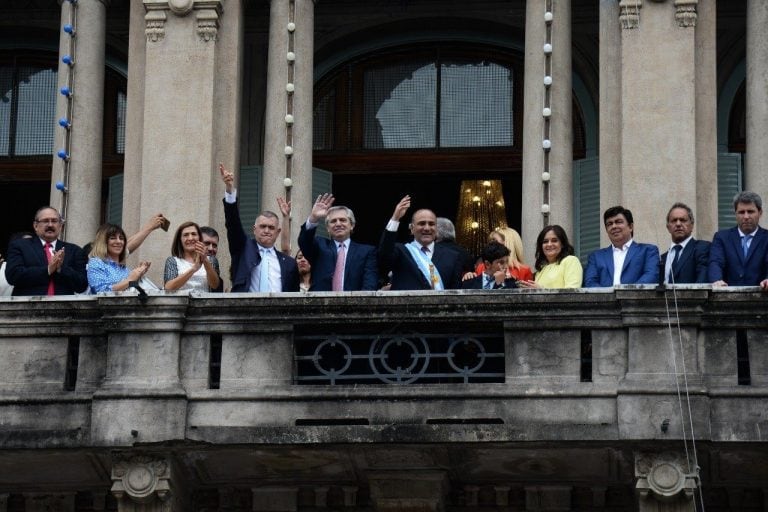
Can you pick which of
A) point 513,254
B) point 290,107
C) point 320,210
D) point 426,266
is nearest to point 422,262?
point 426,266

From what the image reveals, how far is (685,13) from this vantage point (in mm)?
31625

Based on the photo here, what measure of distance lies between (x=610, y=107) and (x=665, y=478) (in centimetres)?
881

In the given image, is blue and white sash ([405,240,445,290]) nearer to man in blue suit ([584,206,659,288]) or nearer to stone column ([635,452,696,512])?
man in blue suit ([584,206,659,288])

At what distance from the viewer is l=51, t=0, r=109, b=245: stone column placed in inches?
1280

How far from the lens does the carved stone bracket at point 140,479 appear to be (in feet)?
80.3

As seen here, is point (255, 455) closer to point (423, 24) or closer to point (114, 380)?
point (114, 380)

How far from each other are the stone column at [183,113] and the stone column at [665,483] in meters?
9.37

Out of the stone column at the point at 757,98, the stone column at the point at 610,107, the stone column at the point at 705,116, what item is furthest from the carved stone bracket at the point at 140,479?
the stone column at the point at 757,98

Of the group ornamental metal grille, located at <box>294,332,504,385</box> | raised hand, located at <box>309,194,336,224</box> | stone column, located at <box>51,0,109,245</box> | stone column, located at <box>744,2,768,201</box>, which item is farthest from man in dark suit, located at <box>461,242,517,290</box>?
stone column, located at <box>51,0,109,245</box>

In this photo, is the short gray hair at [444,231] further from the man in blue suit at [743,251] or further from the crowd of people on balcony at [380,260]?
the man in blue suit at [743,251]

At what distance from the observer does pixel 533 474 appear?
25.1m

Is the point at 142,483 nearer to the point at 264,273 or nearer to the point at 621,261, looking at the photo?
the point at 264,273

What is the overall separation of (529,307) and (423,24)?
11815mm

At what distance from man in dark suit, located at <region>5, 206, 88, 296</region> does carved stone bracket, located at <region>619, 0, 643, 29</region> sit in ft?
29.1
